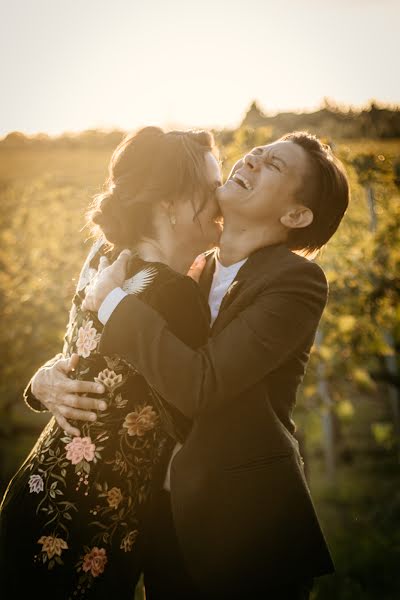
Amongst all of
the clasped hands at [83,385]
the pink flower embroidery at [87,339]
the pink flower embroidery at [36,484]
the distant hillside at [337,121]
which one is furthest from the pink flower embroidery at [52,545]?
the distant hillside at [337,121]

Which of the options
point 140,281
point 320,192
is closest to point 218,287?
point 140,281

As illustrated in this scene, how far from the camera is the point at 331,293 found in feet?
24.1

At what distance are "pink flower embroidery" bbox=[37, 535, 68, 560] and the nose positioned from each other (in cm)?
131

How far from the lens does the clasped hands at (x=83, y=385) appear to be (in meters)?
1.80

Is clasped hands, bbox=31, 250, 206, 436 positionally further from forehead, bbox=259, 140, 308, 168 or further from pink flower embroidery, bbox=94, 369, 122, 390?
forehead, bbox=259, 140, 308, 168

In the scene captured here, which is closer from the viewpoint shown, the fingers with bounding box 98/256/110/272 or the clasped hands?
the clasped hands

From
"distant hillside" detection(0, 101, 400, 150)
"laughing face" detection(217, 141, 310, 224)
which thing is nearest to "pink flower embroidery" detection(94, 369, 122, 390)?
"laughing face" detection(217, 141, 310, 224)

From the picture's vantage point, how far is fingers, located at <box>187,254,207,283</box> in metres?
2.24

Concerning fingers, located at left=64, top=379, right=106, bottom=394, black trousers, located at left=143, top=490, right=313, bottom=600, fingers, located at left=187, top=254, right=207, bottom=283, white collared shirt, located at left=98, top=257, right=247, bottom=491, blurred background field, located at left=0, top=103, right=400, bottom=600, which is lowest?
blurred background field, located at left=0, top=103, right=400, bottom=600

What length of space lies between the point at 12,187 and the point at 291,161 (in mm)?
9800

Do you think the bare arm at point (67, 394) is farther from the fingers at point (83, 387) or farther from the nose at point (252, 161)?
the nose at point (252, 161)

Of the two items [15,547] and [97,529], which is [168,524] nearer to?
[97,529]

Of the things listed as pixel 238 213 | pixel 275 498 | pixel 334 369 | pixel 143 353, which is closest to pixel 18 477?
pixel 143 353

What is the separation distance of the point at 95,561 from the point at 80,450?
345mm
